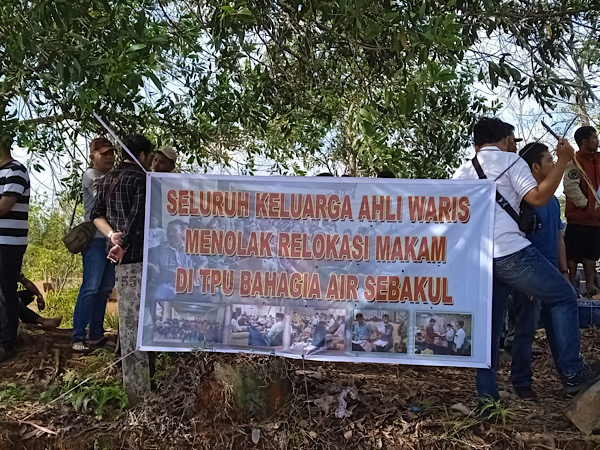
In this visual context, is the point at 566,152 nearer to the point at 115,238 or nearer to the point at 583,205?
the point at 583,205

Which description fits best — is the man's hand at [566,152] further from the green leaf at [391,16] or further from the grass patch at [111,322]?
the grass patch at [111,322]

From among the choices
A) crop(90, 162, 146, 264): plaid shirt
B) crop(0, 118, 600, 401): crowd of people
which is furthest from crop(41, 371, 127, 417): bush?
crop(90, 162, 146, 264): plaid shirt

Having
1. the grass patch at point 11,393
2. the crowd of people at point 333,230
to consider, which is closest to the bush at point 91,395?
the crowd of people at point 333,230

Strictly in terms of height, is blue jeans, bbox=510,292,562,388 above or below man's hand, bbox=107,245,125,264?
below

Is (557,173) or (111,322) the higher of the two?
(557,173)

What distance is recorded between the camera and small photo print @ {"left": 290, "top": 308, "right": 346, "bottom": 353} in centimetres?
398

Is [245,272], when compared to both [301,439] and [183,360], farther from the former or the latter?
[301,439]

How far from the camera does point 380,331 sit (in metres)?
3.95

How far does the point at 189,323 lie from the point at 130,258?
60 centimetres

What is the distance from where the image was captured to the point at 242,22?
4.24 meters

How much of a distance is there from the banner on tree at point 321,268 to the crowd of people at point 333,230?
32 millimetres

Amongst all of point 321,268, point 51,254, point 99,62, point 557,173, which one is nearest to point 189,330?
point 321,268

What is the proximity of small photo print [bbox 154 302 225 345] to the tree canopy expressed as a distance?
142 centimetres

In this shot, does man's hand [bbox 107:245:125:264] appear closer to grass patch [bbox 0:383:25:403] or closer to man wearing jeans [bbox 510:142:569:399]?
grass patch [bbox 0:383:25:403]
